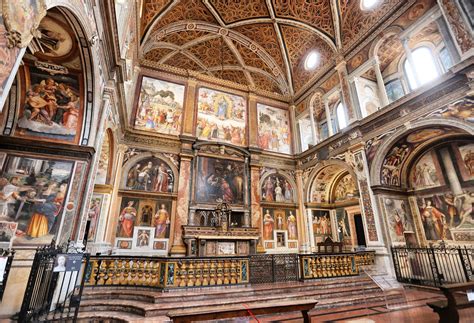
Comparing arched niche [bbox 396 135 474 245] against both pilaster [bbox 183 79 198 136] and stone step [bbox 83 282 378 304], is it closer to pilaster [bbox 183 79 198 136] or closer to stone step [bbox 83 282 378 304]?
stone step [bbox 83 282 378 304]

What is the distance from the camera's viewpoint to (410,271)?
832cm

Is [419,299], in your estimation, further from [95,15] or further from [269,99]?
[269,99]

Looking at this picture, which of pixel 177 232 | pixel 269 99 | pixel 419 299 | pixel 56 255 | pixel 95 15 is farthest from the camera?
pixel 269 99

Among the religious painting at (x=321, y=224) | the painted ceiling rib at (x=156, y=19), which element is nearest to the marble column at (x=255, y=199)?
the religious painting at (x=321, y=224)

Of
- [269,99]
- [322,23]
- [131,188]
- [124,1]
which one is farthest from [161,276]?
[322,23]

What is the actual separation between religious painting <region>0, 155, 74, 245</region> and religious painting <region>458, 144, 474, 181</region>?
12.5 m

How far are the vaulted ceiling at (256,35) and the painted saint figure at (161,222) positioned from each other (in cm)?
880

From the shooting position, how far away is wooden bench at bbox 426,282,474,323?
11.0 ft

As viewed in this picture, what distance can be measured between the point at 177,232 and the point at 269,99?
10324 mm

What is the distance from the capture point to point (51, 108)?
552cm

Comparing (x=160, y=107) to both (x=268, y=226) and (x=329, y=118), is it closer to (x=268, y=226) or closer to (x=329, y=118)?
(x=268, y=226)

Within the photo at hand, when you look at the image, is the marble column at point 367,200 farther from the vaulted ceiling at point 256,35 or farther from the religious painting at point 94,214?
the religious painting at point 94,214

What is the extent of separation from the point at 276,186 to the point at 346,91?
6256 millimetres

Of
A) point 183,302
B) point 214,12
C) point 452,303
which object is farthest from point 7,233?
point 214,12
